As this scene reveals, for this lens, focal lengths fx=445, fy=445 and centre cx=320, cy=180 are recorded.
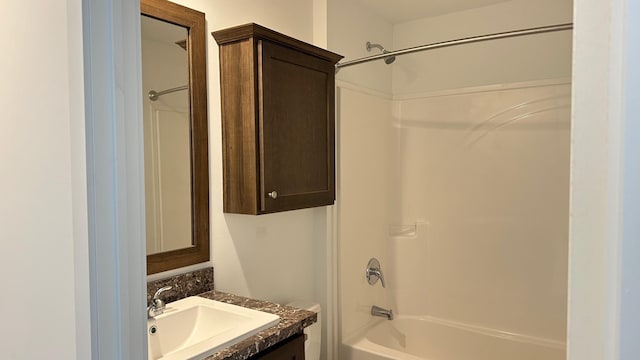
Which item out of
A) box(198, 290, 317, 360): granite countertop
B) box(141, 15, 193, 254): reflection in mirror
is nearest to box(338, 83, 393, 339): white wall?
box(198, 290, 317, 360): granite countertop

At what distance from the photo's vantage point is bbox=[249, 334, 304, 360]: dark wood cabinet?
5.03 ft

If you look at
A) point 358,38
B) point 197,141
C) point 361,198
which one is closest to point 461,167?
point 361,198

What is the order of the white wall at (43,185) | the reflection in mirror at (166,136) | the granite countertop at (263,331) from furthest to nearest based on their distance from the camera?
the reflection in mirror at (166,136) < the granite countertop at (263,331) < the white wall at (43,185)

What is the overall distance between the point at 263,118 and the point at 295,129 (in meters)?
0.23

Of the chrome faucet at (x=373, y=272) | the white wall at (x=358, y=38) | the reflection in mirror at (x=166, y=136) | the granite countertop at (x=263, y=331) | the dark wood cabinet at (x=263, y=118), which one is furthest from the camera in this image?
the chrome faucet at (x=373, y=272)

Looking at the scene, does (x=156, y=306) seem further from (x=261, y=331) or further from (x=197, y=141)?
(x=197, y=141)

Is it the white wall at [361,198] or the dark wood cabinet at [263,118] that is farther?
the white wall at [361,198]

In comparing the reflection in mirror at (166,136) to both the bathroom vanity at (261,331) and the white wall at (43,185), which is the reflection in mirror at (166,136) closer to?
the bathroom vanity at (261,331)

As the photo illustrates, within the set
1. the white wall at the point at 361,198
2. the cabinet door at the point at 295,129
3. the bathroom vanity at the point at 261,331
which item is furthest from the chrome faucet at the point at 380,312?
the bathroom vanity at the point at 261,331

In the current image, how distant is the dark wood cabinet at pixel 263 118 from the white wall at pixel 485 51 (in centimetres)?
122

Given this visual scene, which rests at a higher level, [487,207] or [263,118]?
[263,118]

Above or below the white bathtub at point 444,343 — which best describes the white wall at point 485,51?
above

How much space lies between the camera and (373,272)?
2986 mm

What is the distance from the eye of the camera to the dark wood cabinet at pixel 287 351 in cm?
153
